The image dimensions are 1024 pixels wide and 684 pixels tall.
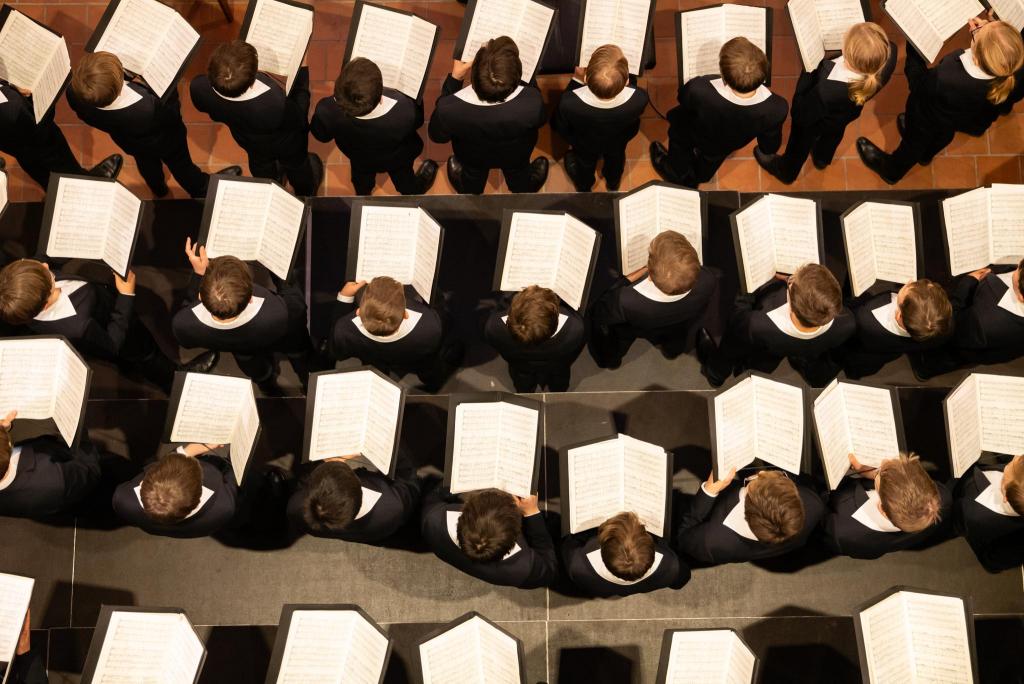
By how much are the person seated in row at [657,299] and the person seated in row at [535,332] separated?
0.26 meters

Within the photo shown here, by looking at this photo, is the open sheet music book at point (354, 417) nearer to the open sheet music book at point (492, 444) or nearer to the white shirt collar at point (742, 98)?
the open sheet music book at point (492, 444)

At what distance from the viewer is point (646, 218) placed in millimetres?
4629

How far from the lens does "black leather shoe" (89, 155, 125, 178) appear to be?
5742 millimetres

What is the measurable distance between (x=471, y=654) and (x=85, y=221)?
3092mm

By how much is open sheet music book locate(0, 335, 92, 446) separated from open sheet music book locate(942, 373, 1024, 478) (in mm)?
4633

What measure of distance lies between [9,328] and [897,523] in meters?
5.27

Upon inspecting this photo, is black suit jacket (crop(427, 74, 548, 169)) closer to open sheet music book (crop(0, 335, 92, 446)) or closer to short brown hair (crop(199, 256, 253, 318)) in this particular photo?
short brown hair (crop(199, 256, 253, 318))

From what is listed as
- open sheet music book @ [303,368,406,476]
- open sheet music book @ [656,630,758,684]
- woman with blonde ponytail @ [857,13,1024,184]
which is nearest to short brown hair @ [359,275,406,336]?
open sheet music book @ [303,368,406,476]

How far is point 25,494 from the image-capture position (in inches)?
164

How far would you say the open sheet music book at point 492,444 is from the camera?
4281 mm

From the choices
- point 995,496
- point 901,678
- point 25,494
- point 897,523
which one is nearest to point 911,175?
point 995,496

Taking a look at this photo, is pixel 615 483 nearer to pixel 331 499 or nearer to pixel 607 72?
pixel 331 499

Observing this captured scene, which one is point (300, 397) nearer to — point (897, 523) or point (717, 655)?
point (717, 655)

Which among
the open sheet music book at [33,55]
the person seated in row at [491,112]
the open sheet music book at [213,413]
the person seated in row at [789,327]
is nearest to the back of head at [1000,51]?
the person seated in row at [789,327]
